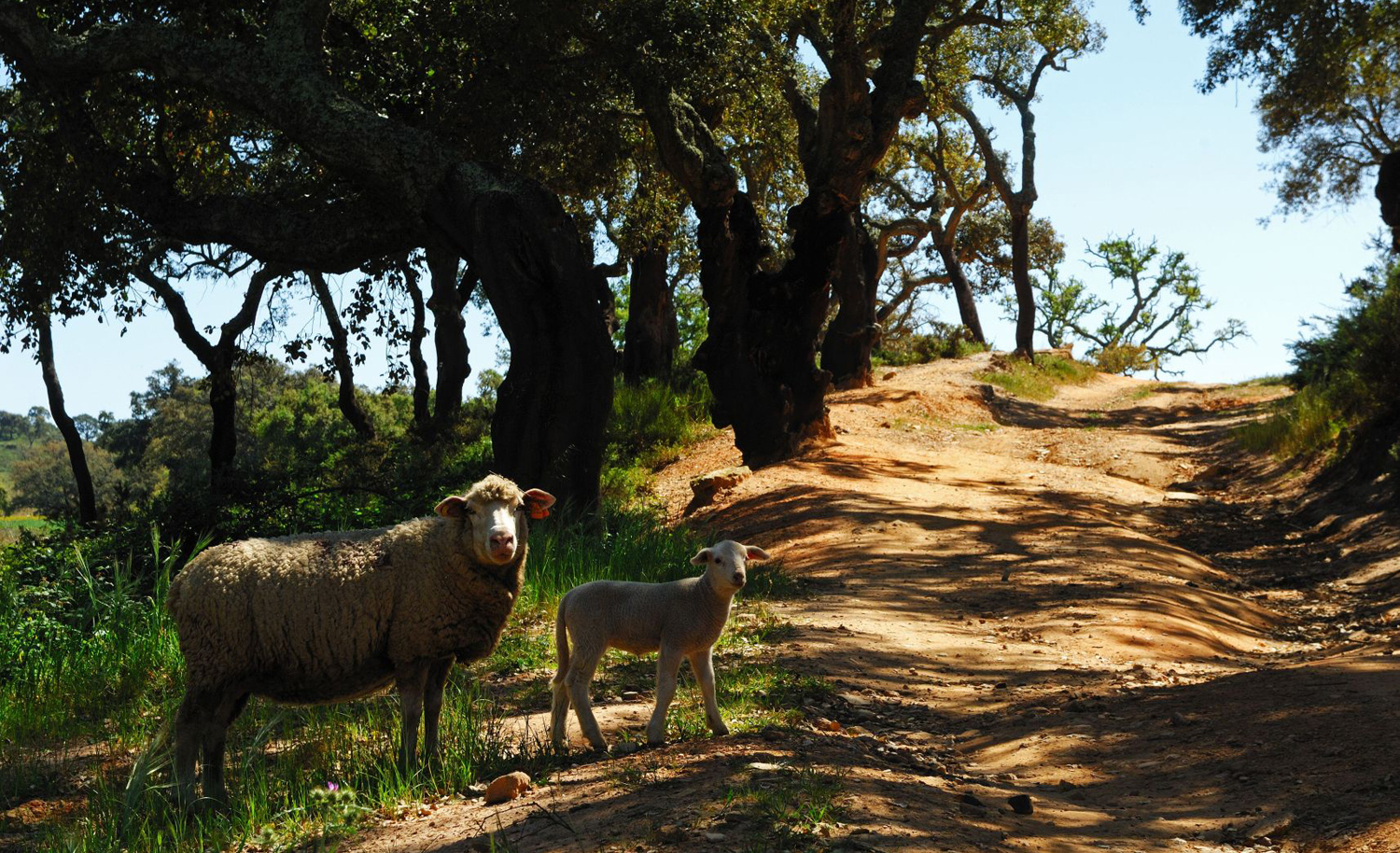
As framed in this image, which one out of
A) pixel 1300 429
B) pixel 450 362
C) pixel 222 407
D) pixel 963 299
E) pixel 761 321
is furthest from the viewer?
pixel 963 299

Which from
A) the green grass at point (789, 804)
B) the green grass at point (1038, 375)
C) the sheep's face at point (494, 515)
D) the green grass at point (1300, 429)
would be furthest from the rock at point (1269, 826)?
the green grass at point (1038, 375)

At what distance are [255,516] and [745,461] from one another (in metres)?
7.67

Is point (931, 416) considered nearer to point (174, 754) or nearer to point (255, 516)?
point (255, 516)

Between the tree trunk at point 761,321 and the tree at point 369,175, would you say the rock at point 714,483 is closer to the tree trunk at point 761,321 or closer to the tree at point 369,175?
the tree trunk at point 761,321

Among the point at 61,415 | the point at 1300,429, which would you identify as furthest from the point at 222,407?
the point at 1300,429

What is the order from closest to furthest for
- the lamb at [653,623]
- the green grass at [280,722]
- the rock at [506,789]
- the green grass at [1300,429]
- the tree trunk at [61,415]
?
the rock at [506,789]
the green grass at [280,722]
the lamb at [653,623]
the green grass at [1300,429]
the tree trunk at [61,415]

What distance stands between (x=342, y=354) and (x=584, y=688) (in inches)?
628

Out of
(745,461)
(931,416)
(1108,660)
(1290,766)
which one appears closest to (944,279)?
(931,416)

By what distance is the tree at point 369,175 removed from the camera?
11.6 m

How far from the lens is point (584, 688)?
5.78m

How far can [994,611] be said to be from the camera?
10.0 metres

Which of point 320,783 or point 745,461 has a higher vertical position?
point 745,461

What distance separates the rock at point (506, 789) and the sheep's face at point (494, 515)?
38.4 inches

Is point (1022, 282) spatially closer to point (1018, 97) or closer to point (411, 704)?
point (1018, 97)
